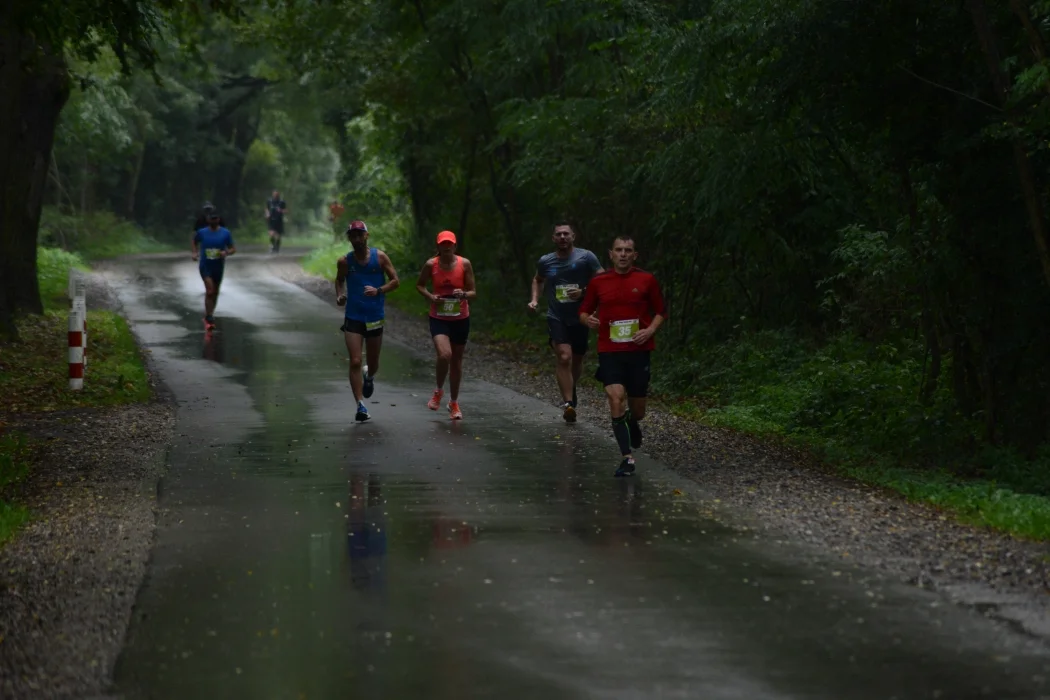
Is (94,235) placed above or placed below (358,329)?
below

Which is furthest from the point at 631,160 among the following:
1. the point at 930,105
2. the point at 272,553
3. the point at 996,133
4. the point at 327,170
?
the point at 327,170

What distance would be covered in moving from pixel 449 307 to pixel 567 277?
1.35 metres

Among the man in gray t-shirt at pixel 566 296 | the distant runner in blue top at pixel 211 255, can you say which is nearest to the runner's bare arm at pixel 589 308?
the man in gray t-shirt at pixel 566 296

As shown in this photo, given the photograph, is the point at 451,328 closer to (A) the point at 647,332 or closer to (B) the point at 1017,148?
(A) the point at 647,332

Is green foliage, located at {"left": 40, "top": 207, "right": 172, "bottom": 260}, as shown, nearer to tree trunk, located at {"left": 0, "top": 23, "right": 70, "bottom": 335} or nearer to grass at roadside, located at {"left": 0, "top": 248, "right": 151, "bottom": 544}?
tree trunk, located at {"left": 0, "top": 23, "right": 70, "bottom": 335}

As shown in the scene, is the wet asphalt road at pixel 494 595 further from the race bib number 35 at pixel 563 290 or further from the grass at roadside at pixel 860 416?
the grass at roadside at pixel 860 416

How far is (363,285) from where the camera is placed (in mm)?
15664

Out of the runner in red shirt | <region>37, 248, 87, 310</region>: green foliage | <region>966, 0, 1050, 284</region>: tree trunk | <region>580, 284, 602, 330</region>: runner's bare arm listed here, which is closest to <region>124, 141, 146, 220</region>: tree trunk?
<region>37, 248, 87, 310</region>: green foliage

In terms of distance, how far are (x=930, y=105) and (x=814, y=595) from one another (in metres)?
6.61

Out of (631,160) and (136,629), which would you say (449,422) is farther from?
(136,629)

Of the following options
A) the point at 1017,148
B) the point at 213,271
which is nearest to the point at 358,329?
the point at 1017,148

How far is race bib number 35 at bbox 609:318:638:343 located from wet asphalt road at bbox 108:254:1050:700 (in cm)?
104

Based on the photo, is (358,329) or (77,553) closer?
(77,553)

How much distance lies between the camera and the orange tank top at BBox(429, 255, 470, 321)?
15766mm
